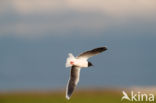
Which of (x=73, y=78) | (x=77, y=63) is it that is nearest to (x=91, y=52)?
(x=77, y=63)

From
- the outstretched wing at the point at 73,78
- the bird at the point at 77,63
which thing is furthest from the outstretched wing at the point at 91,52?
the outstretched wing at the point at 73,78

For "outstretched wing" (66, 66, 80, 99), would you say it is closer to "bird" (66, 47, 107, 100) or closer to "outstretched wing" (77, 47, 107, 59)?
"bird" (66, 47, 107, 100)

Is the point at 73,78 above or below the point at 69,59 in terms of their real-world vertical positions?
below

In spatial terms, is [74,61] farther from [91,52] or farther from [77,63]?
[91,52]

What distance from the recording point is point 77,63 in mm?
5531

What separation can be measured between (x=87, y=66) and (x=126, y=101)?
1.53 feet

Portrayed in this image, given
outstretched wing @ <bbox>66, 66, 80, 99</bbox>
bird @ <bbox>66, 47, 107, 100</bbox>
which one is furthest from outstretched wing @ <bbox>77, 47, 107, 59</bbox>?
outstretched wing @ <bbox>66, 66, 80, 99</bbox>

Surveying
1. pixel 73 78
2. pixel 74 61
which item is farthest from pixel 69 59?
pixel 73 78

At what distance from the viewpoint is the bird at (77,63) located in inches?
217

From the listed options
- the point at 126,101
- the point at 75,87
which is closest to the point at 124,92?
the point at 126,101

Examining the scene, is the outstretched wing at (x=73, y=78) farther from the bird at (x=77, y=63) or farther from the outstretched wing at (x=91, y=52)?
the outstretched wing at (x=91, y=52)

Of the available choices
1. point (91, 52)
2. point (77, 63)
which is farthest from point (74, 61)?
point (91, 52)

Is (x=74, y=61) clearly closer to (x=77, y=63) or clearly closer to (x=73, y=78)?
(x=77, y=63)

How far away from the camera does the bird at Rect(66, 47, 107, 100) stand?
5520 millimetres
